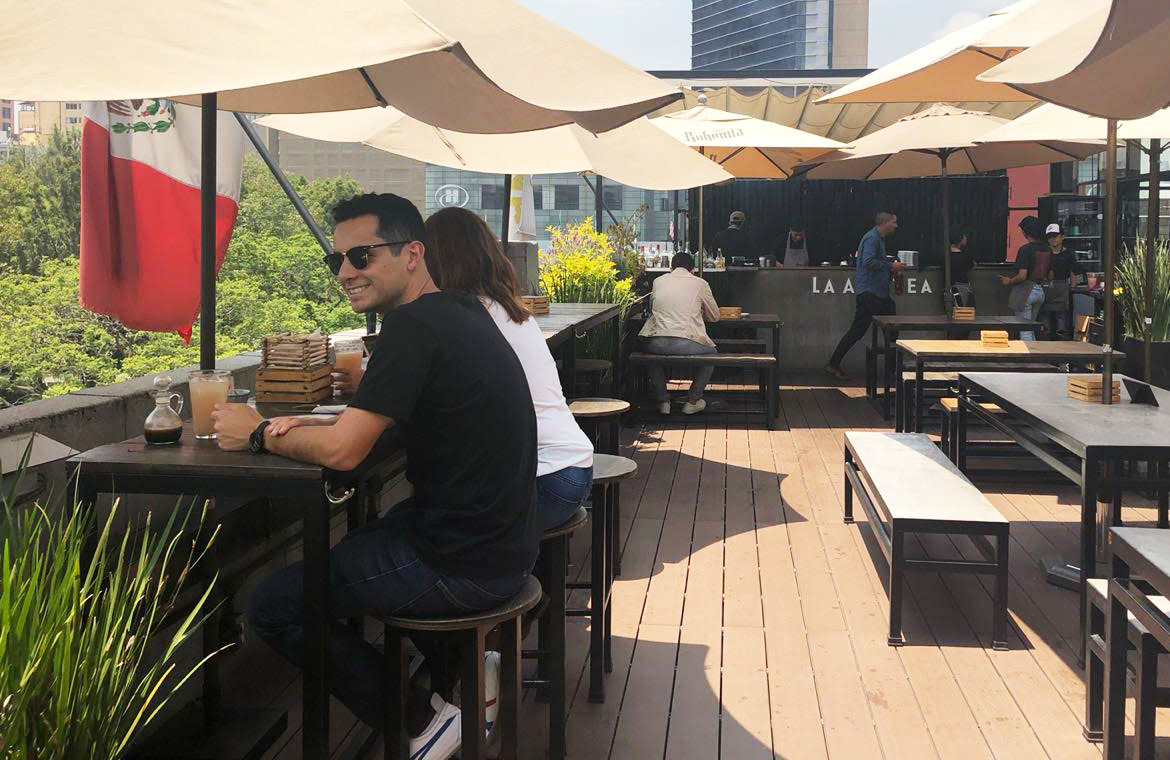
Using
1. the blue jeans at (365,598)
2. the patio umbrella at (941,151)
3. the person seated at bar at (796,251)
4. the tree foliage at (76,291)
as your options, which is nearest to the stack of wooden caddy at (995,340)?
the patio umbrella at (941,151)

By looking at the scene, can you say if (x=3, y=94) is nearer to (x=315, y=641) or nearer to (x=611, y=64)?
(x=315, y=641)

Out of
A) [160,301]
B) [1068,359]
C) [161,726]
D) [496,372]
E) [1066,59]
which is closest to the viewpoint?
[496,372]

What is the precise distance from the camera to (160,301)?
4047 mm

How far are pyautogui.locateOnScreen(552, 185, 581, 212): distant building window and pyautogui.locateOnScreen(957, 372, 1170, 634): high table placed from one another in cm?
3080

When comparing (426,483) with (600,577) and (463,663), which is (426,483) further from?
(600,577)

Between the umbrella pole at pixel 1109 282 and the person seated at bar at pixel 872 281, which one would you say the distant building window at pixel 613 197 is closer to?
the person seated at bar at pixel 872 281

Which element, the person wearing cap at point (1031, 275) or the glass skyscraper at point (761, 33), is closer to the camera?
the person wearing cap at point (1031, 275)

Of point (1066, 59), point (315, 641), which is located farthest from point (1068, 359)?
point (315, 641)

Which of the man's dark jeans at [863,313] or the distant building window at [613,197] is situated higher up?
the distant building window at [613,197]

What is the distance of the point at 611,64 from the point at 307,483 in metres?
1.30

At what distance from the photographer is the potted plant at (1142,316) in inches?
260

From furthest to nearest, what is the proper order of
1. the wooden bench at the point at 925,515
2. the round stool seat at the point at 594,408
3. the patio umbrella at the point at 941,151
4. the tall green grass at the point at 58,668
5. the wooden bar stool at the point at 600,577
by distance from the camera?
the patio umbrella at the point at 941,151 < the round stool seat at the point at 594,408 < the wooden bench at the point at 925,515 < the wooden bar stool at the point at 600,577 < the tall green grass at the point at 58,668

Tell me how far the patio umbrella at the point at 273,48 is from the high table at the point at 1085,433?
73.2 inches

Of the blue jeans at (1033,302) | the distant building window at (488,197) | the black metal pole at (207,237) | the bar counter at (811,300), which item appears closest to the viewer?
the black metal pole at (207,237)
